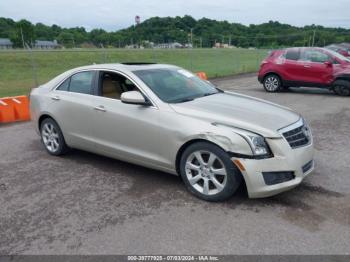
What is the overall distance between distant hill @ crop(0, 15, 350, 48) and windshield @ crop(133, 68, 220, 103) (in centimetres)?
4683

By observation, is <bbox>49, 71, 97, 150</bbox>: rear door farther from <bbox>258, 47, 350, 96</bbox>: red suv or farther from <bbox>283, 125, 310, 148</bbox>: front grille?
<bbox>258, 47, 350, 96</bbox>: red suv

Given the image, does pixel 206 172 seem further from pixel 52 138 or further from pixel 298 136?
pixel 52 138

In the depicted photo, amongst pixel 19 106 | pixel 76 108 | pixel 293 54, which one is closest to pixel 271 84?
pixel 293 54

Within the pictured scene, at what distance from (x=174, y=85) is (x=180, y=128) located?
104 cm

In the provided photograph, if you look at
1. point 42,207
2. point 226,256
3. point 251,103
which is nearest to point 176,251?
point 226,256

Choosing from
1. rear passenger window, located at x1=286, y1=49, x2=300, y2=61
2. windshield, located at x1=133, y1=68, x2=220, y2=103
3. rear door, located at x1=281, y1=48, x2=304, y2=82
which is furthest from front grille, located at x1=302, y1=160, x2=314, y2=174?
rear passenger window, located at x1=286, y1=49, x2=300, y2=61

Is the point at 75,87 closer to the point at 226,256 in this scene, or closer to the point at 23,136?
the point at 23,136

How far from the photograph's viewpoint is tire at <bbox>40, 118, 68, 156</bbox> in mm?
5809

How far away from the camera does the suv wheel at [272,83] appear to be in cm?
1333

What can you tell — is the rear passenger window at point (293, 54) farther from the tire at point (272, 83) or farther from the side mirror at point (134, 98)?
the side mirror at point (134, 98)

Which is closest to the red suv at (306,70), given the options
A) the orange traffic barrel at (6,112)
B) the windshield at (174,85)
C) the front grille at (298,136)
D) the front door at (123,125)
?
the windshield at (174,85)

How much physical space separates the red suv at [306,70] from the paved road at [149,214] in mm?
7253

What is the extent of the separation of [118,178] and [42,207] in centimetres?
112

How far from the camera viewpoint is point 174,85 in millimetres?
5055
